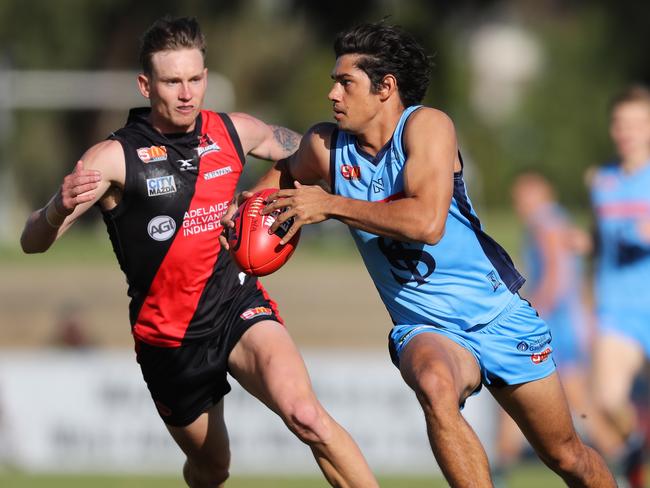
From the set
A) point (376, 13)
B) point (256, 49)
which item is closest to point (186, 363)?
point (376, 13)

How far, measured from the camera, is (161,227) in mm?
5691

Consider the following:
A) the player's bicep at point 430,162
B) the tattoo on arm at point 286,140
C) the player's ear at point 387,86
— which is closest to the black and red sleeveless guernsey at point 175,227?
the tattoo on arm at point 286,140

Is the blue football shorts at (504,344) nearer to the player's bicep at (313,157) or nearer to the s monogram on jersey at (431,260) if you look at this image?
the s monogram on jersey at (431,260)

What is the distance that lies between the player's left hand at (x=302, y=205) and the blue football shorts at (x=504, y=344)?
70 cm

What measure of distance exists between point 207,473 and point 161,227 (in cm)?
132

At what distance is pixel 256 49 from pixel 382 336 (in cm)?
2086

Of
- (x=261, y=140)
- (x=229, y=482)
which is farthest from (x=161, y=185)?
(x=229, y=482)

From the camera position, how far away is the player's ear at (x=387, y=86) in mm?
5293

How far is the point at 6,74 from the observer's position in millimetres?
25266

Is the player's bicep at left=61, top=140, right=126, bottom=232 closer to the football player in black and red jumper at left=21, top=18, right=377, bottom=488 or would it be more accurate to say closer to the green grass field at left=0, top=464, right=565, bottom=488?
the football player in black and red jumper at left=21, top=18, right=377, bottom=488

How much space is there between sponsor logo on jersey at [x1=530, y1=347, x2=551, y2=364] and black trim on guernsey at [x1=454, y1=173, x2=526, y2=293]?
0.30 meters

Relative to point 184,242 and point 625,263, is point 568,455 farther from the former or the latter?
point 625,263

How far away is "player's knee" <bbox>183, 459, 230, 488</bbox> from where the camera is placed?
6.07 metres

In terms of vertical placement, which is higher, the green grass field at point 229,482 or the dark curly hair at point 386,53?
the dark curly hair at point 386,53
